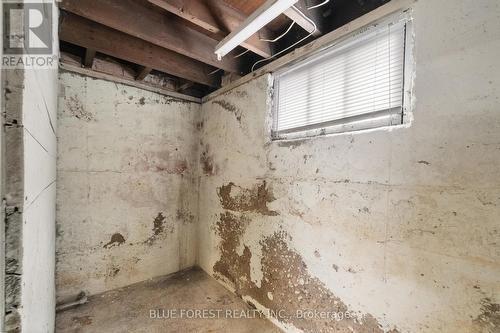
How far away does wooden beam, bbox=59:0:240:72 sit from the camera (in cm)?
155

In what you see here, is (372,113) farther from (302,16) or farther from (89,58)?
(89,58)

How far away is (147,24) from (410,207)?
2306 millimetres

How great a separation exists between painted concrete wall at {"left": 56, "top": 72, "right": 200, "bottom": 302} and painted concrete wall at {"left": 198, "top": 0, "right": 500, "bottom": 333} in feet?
4.42

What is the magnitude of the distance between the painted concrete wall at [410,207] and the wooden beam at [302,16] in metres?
0.61

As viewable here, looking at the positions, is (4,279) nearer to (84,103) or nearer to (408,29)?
(408,29)

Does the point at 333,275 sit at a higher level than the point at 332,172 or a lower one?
lower

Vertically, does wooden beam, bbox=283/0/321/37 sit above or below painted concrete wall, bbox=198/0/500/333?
above

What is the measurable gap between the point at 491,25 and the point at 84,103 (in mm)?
3144

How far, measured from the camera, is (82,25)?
6.04 ft

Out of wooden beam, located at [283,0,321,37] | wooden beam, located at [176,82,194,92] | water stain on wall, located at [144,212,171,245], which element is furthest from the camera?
wooden beam, located at [176,82,194,92]

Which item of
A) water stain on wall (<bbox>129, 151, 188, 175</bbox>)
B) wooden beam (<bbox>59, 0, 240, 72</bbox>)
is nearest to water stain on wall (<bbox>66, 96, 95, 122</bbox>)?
water stain on wall (<bbox>129, 151, 188, 175</bbox>)

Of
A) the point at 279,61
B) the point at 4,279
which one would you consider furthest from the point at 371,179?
the point at 4,279

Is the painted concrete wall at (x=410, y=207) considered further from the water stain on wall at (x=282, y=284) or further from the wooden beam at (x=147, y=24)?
the wooden beam at (x=147, y=24)

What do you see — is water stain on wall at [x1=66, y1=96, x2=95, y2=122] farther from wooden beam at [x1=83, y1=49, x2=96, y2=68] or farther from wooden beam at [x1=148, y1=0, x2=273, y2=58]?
wooden beam at [x1=148, y1=0, x2=273, y2=58]
